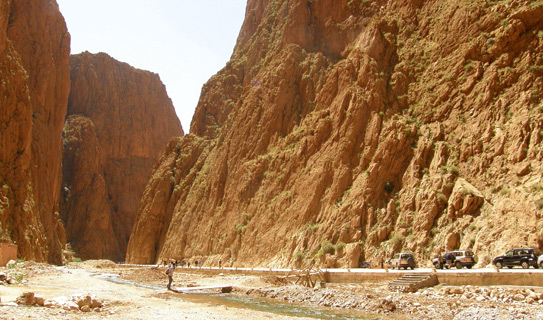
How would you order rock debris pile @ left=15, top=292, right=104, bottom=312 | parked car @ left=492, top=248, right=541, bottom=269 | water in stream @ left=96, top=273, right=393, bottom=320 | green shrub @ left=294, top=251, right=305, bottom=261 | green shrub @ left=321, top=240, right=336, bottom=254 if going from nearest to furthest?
1. rock debris pile @ left=15, top=292, right=104, bottom=312
2. water in stream @ left=96, top=273, right=393, bottom=320
3. parked car @ left=492, top=248, right=541, bottom=269
4. green shrub @ left=321, top=240, right=336, bottom=254
5. green shrub @ left=294, top=251, right=305, bottom=261

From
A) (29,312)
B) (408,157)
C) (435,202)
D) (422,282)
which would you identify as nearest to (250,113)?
(408,157)

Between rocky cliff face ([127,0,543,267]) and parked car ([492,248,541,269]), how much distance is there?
2.21 m

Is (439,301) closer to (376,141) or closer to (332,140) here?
(376,141)

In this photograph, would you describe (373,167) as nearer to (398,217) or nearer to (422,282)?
(398,217)

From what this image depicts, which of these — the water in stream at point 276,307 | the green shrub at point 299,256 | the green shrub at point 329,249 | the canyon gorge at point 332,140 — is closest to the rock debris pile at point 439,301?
the water in stream at point 276,307

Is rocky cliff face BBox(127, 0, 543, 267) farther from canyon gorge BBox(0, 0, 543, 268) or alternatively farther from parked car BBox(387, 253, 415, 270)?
parked car BBox(387, 253, 415, 270)

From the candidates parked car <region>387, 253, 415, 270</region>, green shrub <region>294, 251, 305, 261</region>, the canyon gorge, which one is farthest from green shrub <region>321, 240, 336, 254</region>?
parked car <region>387, 253, 415, 270</region>

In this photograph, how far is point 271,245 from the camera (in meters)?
38.1

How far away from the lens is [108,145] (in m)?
104

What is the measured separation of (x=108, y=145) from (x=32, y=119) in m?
54.9

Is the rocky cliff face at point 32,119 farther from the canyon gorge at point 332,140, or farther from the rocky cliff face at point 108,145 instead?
the rocky cliff face at point 108,145

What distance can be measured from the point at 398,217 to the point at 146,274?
1956cm

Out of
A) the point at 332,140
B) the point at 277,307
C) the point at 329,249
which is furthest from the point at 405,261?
the point at 332,140

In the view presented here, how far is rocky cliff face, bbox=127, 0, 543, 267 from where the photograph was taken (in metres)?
27.7
